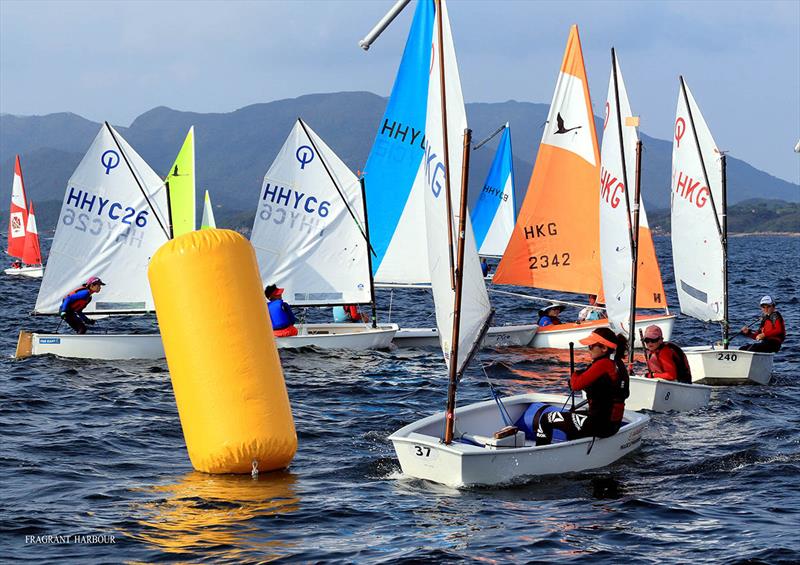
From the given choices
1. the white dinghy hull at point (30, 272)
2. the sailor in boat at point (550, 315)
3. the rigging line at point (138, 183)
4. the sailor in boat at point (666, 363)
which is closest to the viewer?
the sailor in boat at point (666, 363)

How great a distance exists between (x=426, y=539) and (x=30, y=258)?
5518cm

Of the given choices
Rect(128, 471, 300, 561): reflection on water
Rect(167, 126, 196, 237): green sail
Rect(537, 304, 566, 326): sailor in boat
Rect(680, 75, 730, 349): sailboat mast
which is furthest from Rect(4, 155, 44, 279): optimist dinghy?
Rect(128, 471, 300, 561): reflection on water

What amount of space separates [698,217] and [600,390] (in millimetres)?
10858

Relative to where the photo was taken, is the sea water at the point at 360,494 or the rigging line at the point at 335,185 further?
the rigging line at the point at 335,185

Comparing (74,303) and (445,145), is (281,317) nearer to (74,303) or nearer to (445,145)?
(74,303)

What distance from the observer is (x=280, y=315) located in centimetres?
2473

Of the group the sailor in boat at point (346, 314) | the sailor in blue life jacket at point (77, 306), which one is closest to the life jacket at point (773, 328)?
the sailor in boat at point (346, 314)

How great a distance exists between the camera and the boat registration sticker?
1365 centimetres

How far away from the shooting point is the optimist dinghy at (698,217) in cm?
2384

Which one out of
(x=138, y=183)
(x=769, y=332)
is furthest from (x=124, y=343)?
(x=769, y=332)

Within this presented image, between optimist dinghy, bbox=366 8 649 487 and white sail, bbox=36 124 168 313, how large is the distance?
1312 cm

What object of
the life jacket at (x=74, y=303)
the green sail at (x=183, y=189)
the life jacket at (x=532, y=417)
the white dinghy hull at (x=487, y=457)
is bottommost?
the white dinghy hull at (x=487, y=457)

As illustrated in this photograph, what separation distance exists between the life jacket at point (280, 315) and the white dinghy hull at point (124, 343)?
39 cm

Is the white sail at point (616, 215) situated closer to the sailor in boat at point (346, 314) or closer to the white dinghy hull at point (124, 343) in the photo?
the white dinghy hull at point (124, 343)
